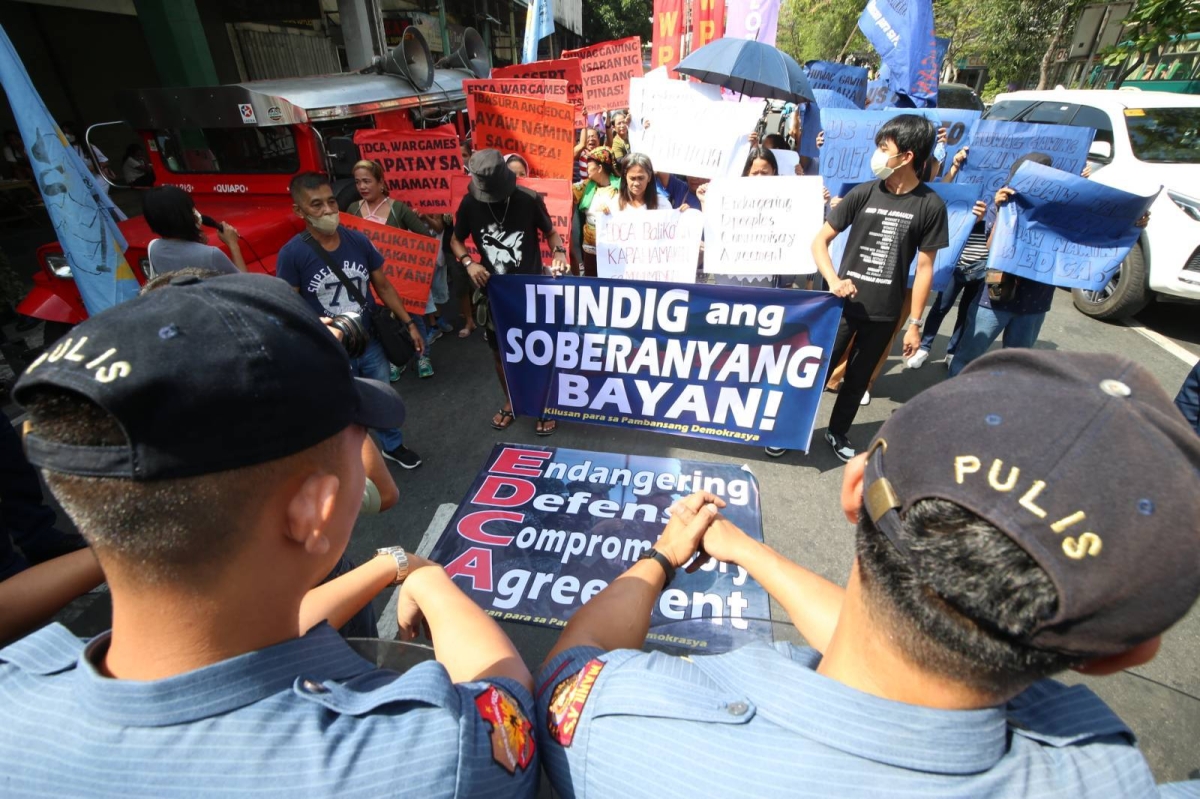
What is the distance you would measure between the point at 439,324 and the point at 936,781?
5611mm

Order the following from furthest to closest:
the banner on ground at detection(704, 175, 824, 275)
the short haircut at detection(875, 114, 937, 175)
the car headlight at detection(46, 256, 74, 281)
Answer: the car headlight at detection(46, 256, 74, 281) → the banner on ground at detection(704, 175, 824, 275) → the short haircut at detection(875, 114, 937, 175)

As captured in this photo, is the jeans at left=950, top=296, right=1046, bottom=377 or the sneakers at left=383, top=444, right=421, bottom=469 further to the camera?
the jeans at left=950, top=296, right=1046, bottom=377

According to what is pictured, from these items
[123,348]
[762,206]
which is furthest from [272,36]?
[123,348]

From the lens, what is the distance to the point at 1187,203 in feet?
16.9

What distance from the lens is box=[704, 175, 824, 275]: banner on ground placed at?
3812mm

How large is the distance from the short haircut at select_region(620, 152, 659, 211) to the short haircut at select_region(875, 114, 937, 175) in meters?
1.72

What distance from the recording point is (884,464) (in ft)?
2.46

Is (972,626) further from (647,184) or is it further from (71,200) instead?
(71,200)

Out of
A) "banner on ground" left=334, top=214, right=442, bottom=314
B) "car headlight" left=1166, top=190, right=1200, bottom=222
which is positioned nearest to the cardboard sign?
"banner on ground" left=334, top=214, right=442, bottom=314

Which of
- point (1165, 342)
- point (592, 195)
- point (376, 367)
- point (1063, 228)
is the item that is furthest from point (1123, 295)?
point (376, 367)

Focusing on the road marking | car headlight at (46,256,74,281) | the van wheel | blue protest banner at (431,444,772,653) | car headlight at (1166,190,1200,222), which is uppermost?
car headlight at (1166,190,1200,222)

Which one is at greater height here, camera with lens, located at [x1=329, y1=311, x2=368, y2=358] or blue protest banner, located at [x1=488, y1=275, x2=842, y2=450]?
camera with lens, located at [x1=329, y1=311, x2=368, y2=358]

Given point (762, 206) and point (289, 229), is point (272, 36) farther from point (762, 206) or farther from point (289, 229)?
point (762, 206)

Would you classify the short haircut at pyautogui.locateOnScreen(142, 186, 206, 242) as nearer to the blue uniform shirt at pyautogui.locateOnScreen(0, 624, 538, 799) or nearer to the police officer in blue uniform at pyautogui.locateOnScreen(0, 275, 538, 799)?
A: the police officer in blue uniform at pyautogui.locateOnScreen(0, 275, 538, 799)
